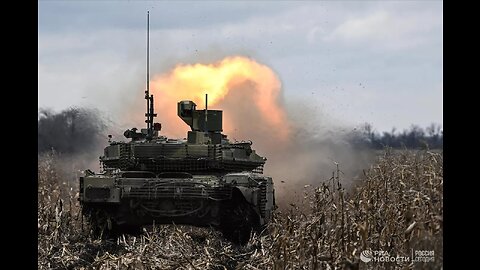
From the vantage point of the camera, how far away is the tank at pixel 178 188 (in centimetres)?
1433

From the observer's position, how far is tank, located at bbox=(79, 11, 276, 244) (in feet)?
47.0

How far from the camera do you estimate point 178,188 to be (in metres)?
14.3

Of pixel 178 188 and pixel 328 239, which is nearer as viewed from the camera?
pixel 328 239

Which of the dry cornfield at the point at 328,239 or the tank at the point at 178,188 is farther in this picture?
the tank at the point at 178,188

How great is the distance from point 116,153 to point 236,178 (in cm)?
323

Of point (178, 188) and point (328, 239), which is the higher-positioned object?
point (178, 188)

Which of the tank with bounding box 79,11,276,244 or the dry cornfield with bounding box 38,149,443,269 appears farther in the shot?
the tank with bounding box 79,11,276,244
